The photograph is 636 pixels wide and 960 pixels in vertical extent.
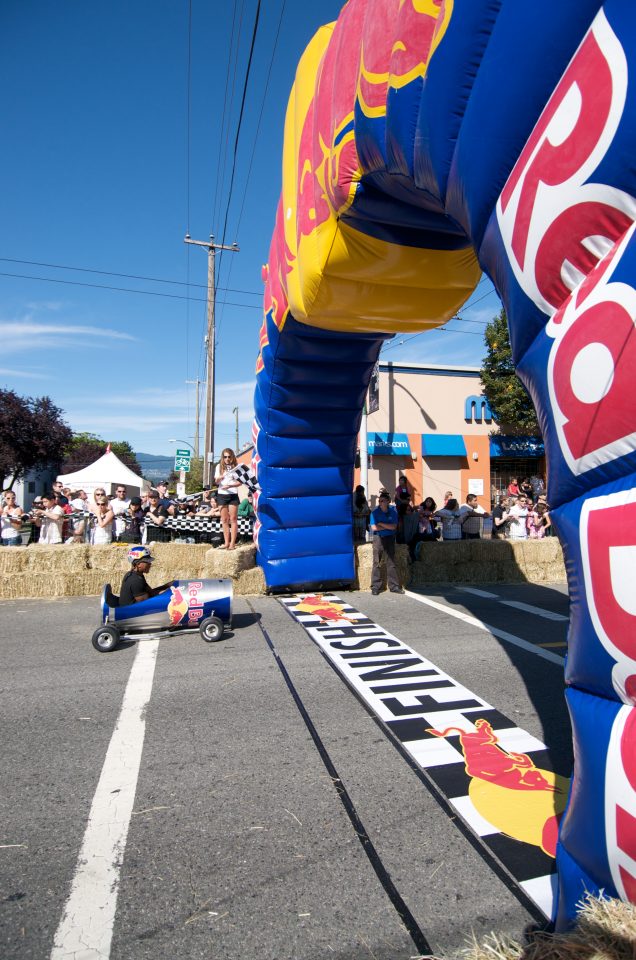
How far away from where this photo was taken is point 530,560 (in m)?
11.2

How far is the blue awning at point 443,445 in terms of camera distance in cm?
2406

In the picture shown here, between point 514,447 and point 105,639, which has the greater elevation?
point 514,447

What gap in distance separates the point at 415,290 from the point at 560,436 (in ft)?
12.8

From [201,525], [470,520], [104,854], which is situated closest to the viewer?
[104,854]

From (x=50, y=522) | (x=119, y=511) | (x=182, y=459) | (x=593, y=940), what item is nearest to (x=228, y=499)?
(x=119, y=511)

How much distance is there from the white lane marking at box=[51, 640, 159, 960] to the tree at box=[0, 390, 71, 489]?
1341 inches

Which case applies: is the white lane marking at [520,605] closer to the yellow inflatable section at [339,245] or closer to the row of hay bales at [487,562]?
the row of hay bales at [487,562]

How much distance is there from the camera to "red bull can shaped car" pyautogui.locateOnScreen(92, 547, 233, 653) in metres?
6.54

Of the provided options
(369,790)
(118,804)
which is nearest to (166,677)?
(118,804)

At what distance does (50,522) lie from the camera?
37.1 feet

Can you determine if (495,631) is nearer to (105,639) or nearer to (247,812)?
(105,639)

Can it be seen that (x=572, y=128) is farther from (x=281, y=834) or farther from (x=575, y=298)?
(x=281, y=834)

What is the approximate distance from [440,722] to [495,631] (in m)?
3.09

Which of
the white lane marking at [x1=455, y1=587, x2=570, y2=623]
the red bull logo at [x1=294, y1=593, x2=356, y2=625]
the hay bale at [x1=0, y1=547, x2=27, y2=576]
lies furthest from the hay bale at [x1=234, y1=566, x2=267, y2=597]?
the white lane marking at [x1=455, y1=587, x2=570, y2=623]
